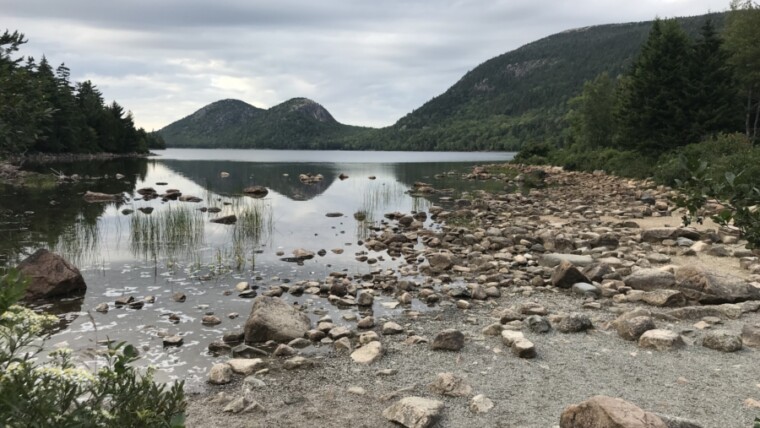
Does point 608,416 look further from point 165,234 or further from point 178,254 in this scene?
point 165,234

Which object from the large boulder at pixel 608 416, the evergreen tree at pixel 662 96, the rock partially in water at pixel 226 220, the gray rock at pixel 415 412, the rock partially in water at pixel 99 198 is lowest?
the gray rock at pixel 415 412

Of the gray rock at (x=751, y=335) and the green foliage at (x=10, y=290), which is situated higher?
the green foliage at (x=10, y=290)

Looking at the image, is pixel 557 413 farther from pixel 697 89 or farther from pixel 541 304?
pixel 697 89

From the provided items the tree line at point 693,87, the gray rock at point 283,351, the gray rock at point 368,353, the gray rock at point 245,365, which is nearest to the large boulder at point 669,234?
the gray rock at point 368,353

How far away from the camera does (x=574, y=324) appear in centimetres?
895

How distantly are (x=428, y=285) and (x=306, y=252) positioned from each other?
211 inches

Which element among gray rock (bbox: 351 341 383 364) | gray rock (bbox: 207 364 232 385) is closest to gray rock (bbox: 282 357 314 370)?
gray rock (bbox: 351 341 383 364)

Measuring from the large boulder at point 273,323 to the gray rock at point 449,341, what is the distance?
2612 millimetres

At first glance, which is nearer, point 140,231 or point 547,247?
point 547,247

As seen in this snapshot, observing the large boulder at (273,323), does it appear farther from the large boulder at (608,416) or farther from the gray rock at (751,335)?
the gray rock at (751,335)

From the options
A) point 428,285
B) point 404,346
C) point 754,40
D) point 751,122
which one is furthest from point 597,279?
point 751,122

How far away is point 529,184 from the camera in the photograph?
153 ft

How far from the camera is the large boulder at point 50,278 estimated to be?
1144cm

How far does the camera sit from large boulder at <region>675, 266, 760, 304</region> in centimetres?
1016
